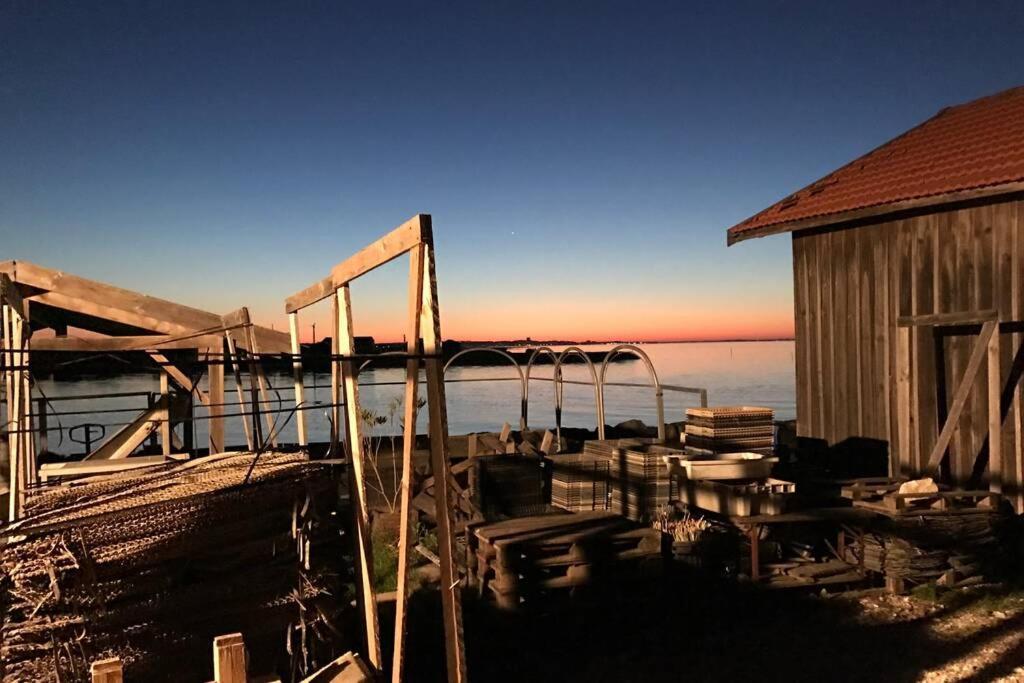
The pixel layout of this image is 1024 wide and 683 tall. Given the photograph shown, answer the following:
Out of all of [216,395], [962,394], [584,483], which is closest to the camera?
[962,394]

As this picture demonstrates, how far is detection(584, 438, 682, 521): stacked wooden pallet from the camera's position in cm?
997

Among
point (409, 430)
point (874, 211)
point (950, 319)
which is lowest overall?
point (409, 430)

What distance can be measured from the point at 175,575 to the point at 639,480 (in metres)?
6.49

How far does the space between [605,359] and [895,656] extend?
21.9 feet

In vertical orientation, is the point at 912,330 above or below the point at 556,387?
above

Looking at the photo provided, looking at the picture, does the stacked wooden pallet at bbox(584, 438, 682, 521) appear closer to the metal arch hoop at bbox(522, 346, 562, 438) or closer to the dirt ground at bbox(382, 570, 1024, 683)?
the dirt ground at bbox(382, 570, 1024, 683)

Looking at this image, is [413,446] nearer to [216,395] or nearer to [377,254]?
[377,254]

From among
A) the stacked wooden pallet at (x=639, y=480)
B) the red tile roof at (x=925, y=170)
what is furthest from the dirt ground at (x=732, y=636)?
the red tile roof at (x=925, y=170)

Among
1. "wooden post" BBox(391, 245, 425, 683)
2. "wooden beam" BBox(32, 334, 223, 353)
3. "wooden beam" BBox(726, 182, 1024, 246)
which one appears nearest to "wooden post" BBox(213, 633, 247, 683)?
"wooden post" BBox(391, 245, 425, 683)

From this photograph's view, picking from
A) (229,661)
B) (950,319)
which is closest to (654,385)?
(950,319)

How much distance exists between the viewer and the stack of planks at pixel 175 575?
13.5 ft

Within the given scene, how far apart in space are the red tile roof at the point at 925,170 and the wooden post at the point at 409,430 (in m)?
8.64

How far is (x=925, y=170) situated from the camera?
12016mm

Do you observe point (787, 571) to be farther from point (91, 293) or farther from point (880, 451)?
point (91, 293)
